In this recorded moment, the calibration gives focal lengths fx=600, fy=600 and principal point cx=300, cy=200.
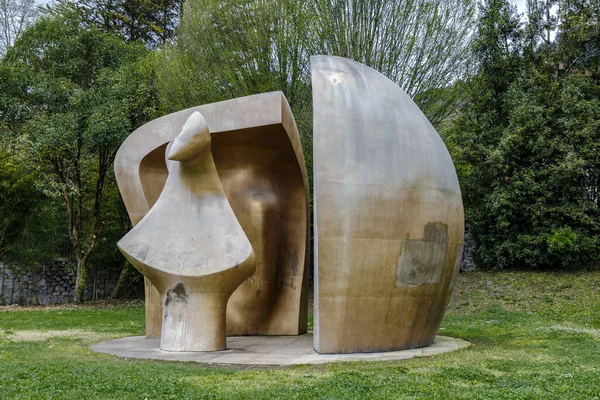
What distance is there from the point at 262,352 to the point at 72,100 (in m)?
14.9

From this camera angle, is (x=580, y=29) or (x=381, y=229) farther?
(x=580, y=29)

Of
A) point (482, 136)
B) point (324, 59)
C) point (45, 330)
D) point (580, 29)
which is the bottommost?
point (45, 330)

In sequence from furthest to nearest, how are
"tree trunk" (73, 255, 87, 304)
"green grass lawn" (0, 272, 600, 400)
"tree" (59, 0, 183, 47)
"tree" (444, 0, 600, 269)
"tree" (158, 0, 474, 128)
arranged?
"tree" (59, 0, 183, 47), "tree trunk" (73, 255, 87, 304), "tree" (444, 0, 600, 269), "tree" (158, 0, 474, 128), "green grass lawn" (0, 272, 600, 400)

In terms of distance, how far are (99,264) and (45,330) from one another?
48.0 feet

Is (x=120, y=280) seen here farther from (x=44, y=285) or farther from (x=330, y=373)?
(x=330, y=373)

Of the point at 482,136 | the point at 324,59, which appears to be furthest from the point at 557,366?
the point at 482,136

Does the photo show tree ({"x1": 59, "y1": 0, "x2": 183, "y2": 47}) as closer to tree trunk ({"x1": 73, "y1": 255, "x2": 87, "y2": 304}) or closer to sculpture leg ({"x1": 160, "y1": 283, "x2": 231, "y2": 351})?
tree trunk ({"x1": 73, "y1": 255, "x2": 87, "y2": 304})

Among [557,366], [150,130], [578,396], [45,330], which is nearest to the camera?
[578,396]

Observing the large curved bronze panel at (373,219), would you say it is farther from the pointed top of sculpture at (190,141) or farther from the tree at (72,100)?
the tree at (72,100)

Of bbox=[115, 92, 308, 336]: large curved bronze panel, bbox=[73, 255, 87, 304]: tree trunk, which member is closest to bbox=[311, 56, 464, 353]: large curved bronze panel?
bbox=[115, 92, 308, 336]: large curved bronze panel

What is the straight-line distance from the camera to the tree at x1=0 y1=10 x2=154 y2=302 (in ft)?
73.9

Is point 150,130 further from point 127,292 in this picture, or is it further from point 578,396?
point 127,292

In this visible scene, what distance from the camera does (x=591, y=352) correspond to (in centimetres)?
1054

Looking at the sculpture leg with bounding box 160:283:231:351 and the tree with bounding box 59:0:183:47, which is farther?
the tree with bounding box 59:0:183:47
